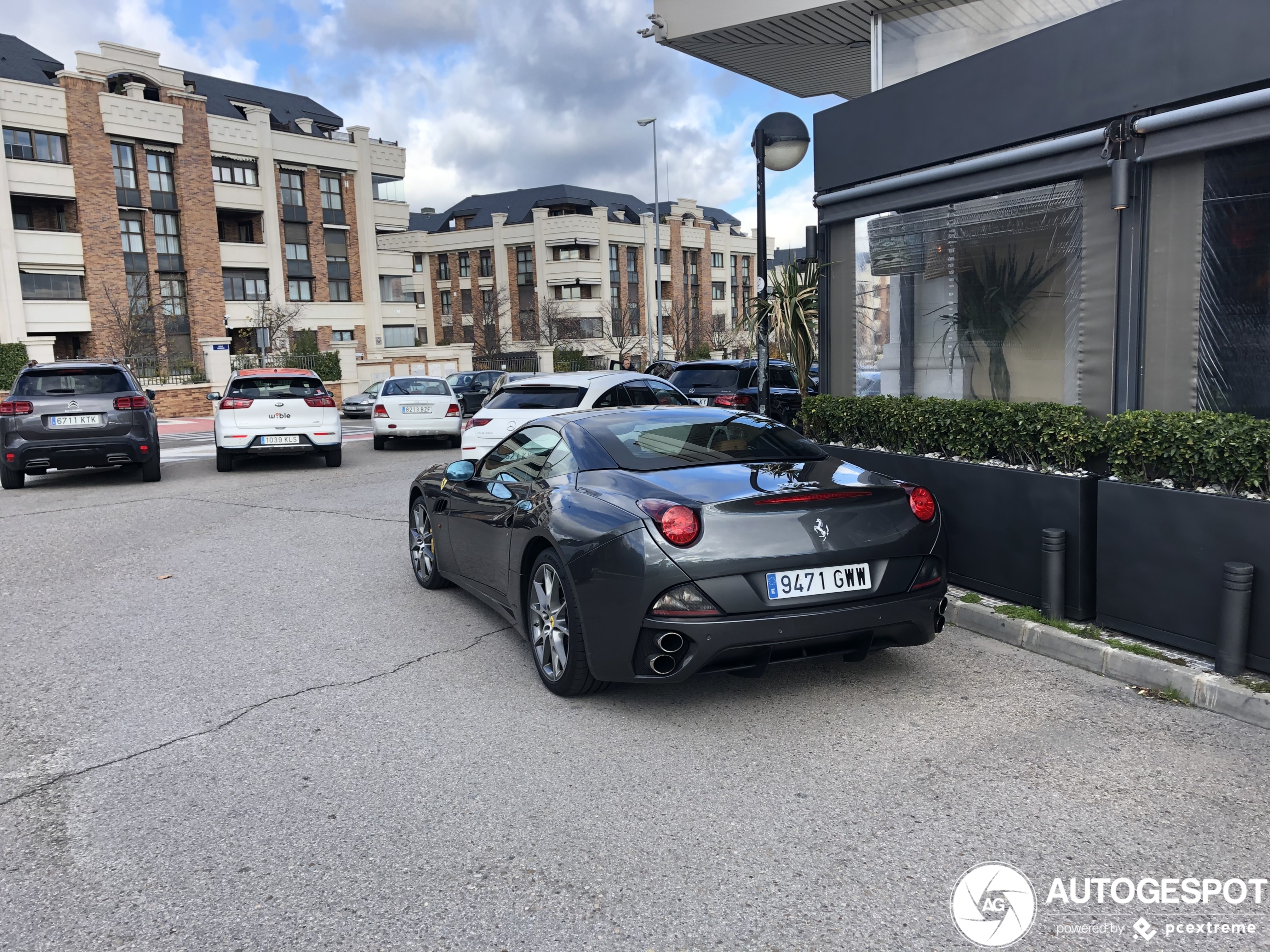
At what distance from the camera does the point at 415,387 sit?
20.6 metres

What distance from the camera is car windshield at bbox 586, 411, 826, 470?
498 centimetres

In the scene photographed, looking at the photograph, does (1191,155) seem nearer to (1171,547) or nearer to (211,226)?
(1171,547)

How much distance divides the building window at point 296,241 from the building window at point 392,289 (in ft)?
16.7

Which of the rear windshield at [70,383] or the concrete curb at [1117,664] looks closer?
the concrete curb at [1117,664]

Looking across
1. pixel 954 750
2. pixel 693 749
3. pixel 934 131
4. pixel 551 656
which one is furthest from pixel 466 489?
pixel 934 131

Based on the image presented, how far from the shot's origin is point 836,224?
9.11 m

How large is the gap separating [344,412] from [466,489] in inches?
1177

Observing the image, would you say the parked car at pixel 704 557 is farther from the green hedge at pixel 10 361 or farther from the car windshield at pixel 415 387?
the green hedge at pixel 10 361

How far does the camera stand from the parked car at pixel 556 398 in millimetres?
11211

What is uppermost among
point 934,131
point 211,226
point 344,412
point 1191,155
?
point 211,226

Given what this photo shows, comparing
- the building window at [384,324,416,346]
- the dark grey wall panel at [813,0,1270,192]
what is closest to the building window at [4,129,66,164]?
the building window at [384,324,416,346]

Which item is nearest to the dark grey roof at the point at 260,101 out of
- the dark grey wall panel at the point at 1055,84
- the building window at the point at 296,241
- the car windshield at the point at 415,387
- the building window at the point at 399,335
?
the building window at the point at 296,241

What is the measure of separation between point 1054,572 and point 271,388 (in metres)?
12.7

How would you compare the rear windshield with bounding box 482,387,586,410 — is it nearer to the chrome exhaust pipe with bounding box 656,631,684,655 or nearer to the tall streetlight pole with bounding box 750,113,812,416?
the tall streetlight pole with bounding box 750,113,812,416
